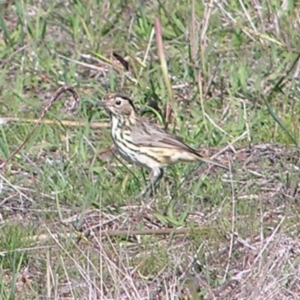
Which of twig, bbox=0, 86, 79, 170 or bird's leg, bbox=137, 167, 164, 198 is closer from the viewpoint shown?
twig, bbox=0, 86, 79, 170

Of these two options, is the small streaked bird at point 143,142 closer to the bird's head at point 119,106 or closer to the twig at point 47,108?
the bird's head at point 119,106

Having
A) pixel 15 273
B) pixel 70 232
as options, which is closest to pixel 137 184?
pixel 70 232

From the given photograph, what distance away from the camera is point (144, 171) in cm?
823

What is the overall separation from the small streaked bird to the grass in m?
→ 0.11

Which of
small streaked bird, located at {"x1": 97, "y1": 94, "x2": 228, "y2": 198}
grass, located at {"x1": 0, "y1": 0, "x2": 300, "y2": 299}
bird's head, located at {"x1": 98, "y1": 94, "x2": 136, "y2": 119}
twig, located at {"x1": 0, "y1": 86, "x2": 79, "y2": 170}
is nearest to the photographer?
grass, located at {"x1": 0, "y1": 0, "x2": 300, "y2": 299}

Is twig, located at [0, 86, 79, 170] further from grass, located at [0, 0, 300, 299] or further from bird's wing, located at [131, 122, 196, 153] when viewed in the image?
bird's wing, located at [131, 122, 196, 153]

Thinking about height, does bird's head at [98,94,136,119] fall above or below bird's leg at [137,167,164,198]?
above

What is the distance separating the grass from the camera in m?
6.43

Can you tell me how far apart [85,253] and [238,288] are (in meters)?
0.90

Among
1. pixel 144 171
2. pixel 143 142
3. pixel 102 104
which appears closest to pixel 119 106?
pixel 102 104

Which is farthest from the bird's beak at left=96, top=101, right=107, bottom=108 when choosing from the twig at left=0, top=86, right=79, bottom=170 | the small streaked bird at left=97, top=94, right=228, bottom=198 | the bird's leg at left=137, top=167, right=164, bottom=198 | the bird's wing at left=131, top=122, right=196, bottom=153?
the bird's leg at left=137, top=167, right=164, bottom=198

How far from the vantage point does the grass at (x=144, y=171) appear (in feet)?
21.1

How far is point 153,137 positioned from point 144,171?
23 centimetres

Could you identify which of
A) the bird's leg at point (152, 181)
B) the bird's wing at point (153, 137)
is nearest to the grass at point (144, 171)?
the bird's leg at point (152, 181)
